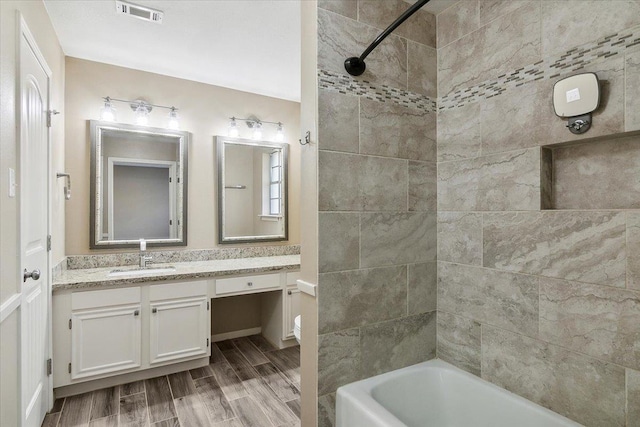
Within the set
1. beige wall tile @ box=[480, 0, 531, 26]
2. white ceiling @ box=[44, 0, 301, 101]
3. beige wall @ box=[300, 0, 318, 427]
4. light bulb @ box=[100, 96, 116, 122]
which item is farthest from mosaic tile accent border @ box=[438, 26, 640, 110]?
light bulb @ box=[100, 96, 116, 122]

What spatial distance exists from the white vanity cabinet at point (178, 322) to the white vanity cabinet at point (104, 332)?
11 cm

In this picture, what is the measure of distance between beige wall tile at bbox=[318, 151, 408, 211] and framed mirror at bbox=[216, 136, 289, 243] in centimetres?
212

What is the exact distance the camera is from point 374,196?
1616 mm

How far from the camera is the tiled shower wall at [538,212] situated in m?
1.18

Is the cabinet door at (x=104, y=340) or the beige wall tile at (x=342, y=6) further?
the cabinet door at (x=104, y=340)

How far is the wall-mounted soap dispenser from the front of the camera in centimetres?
121

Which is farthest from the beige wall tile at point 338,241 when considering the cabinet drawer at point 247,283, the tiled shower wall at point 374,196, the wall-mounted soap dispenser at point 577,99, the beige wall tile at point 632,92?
the cabinet drawer at point 247,283

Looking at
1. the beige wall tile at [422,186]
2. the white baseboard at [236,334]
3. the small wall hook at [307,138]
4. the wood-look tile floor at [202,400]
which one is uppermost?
the small wall hook at [307,138]

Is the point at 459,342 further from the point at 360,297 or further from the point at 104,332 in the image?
the point at 104,332

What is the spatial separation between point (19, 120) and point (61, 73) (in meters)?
1.37

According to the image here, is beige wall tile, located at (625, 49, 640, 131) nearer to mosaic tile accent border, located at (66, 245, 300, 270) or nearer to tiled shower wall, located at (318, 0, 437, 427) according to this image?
tiled shower wall, located at (318, 0, 437, 427)

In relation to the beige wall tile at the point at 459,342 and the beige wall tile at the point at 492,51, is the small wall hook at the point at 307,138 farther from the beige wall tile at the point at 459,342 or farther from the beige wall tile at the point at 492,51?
the beige wall tile at the point at 459,342

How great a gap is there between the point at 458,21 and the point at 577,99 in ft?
2.65

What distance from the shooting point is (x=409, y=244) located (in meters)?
1.74
